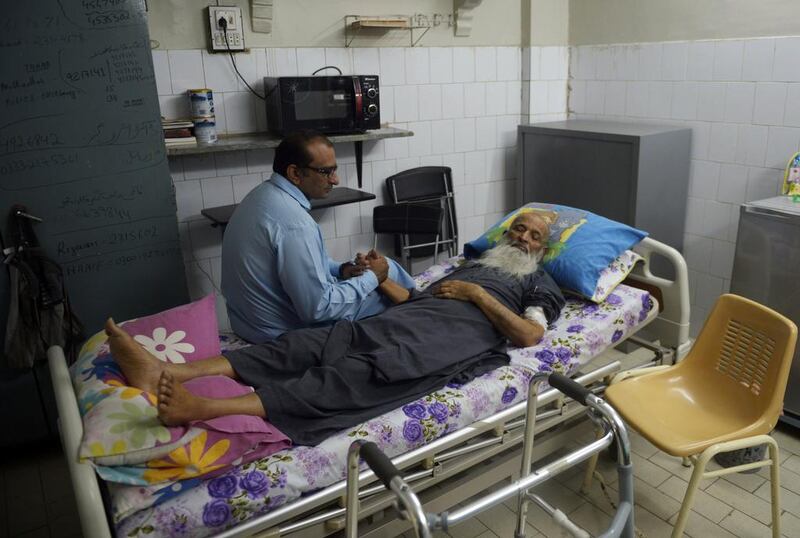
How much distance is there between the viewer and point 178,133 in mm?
3051

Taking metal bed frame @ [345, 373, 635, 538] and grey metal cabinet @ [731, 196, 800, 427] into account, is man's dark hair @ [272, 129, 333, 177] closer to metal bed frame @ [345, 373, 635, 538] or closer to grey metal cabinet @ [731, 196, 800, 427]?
metal bed frame @ [345, 373, 635, 538]

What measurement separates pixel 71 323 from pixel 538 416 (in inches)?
79.5

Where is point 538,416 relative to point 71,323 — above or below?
below

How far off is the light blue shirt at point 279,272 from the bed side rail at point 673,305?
1296 millimetres

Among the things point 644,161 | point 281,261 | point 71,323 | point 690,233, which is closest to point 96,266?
point 71,323

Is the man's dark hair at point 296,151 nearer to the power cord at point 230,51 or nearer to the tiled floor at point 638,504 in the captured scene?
the power cord at point 230,51

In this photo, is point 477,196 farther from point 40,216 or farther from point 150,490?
point 150,490

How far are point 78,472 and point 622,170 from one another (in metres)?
2.99

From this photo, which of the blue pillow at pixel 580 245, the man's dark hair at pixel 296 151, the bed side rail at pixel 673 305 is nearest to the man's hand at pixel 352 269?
the man's dark hair at pixel 296 151

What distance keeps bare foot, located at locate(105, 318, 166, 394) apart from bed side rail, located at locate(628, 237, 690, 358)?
2.10 meters

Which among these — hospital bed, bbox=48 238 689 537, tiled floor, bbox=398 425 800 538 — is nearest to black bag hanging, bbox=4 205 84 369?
hospital bed, bbox=48 238 689 537

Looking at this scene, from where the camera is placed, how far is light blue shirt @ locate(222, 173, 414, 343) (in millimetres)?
2189

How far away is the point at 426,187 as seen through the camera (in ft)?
13.0

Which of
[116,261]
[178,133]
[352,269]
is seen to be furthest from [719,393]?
[178,133]
